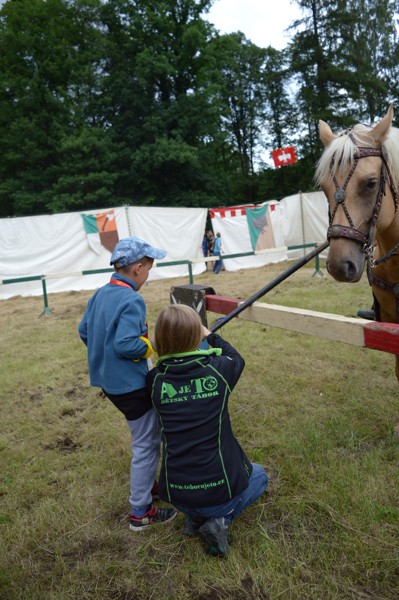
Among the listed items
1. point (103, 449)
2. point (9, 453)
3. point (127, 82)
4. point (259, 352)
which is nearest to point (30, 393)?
point (9, 453)

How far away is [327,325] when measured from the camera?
82.4 inches

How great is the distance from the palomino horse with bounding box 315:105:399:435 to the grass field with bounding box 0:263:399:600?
120cm

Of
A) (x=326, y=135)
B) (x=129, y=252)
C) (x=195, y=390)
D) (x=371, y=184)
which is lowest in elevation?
(x=195, y=390)

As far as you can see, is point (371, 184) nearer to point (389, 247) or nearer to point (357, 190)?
point (357, 190)

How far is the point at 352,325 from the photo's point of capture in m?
1.91

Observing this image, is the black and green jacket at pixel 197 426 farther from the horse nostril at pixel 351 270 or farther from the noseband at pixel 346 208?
the noseband at pixel 346 208

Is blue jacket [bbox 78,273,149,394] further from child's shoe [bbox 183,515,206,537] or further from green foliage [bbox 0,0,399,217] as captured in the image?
green foliage [bbox 0,0,399,217]

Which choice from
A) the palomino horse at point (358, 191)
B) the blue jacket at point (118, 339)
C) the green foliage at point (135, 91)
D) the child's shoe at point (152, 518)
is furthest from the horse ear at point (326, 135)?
the green foliage at point (135, 91)

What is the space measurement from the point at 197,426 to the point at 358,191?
1426mm

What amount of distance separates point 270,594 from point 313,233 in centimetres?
1453

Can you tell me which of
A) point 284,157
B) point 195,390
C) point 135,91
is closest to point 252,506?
point 195,390

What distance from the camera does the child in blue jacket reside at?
1.95 meters

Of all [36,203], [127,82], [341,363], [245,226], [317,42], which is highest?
[317,42]

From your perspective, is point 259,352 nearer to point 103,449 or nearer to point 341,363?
point 341,363
